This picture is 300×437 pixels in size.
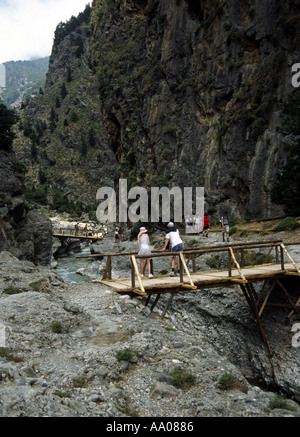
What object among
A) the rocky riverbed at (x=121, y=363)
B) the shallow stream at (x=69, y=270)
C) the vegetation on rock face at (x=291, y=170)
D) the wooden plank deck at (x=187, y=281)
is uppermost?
the vegetation on rock face at (x=291, y=170)

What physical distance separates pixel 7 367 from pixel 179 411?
317 centimetres

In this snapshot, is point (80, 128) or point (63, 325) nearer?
point (63, 325)

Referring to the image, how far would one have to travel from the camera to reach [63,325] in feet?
30.0

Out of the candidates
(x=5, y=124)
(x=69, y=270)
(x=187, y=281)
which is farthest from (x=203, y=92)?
(x=187, y=281)

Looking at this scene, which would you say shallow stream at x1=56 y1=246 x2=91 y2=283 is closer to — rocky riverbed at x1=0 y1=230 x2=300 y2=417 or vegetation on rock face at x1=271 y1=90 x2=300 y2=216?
rocky riverbed at x1=0 y1=230 x2=300 y2=417

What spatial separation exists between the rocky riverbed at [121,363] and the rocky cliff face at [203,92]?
14684 mm

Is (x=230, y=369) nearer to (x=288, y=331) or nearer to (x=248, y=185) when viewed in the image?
(x=288, y=331)

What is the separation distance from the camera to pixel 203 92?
120 feet

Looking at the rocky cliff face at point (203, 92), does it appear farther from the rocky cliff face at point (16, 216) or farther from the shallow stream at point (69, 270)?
the rocky cliff face at point (16, 216)

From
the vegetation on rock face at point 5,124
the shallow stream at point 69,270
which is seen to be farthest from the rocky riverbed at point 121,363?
the vegetation on rock face at point 5,124

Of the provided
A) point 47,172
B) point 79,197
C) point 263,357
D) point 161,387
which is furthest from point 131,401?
point 47,172

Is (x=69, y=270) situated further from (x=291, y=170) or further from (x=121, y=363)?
(x=121, y=363)

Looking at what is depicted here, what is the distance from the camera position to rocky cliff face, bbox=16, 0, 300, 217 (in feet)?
88.9

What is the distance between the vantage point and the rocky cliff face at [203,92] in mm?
27109
